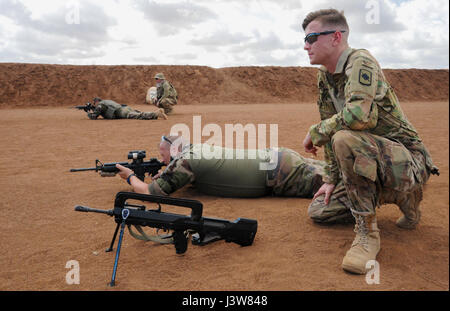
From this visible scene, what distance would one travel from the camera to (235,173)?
13.3 ft

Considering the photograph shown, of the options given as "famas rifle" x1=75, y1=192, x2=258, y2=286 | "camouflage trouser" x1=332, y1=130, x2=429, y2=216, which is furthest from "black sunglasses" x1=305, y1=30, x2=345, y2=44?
"famas rifle" x1=75, y1=192, x2=258, y2=286

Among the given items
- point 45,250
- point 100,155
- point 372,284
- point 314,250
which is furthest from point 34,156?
point 372,284

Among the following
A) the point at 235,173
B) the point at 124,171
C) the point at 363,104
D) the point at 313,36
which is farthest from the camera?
→ the point at 124,171

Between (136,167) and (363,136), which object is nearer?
(363,136)

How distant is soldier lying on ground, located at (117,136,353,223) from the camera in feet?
12.9

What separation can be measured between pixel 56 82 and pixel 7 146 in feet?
89.4

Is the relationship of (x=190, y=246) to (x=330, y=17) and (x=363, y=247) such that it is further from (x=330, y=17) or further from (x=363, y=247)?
(x=330, y=17)

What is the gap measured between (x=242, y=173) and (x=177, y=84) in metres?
34.5

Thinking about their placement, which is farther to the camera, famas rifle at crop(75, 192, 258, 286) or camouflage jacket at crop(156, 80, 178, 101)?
camouflage jacket at crop(156, 80, 178, 101)

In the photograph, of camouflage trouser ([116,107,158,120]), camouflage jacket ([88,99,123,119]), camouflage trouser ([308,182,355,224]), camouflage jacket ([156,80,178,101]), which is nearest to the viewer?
camouflage trouser ([308,182,355,224])

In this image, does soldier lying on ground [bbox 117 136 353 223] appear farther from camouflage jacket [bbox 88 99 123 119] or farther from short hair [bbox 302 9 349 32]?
camouflage jacket [bbox 88 99 123 119]

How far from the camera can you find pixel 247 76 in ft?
137

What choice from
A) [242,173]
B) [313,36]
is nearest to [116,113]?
[242,173]

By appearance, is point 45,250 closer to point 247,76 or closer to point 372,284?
point 372,284
